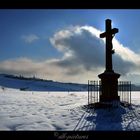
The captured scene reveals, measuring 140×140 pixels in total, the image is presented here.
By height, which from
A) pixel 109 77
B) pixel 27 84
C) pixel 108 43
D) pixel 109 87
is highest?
pixel 108 43

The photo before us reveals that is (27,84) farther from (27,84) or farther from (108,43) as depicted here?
(108,43)

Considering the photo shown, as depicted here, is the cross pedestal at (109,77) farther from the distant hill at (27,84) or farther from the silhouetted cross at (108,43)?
the distant hill at (27,84)

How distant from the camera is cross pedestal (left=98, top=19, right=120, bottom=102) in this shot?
1229 centimetres

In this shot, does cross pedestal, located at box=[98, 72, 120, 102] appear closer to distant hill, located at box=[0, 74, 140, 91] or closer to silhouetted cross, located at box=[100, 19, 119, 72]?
silhouetted cross, located at box=[100, 19, 119, 72]

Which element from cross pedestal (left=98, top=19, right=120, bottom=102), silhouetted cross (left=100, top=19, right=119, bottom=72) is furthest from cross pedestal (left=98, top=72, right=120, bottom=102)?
silhouetted cross (left=100, top=19, right=119, bottom=72)

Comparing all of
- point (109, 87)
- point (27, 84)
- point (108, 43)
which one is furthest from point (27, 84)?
point (109, 87)

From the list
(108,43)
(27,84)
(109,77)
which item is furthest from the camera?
(27,84)

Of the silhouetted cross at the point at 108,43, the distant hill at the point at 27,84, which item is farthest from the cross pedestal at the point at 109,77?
the distant hill at the point at 27,84

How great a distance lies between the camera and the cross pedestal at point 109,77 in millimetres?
12289

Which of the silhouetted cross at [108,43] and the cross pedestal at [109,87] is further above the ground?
the silhouetted cross at [108,43]

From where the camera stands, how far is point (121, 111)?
412 inches

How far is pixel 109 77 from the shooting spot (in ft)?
40.4

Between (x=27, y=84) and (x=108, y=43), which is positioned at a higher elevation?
(x=108, y=43)

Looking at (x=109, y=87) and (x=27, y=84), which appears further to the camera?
(x=27, y=84)
